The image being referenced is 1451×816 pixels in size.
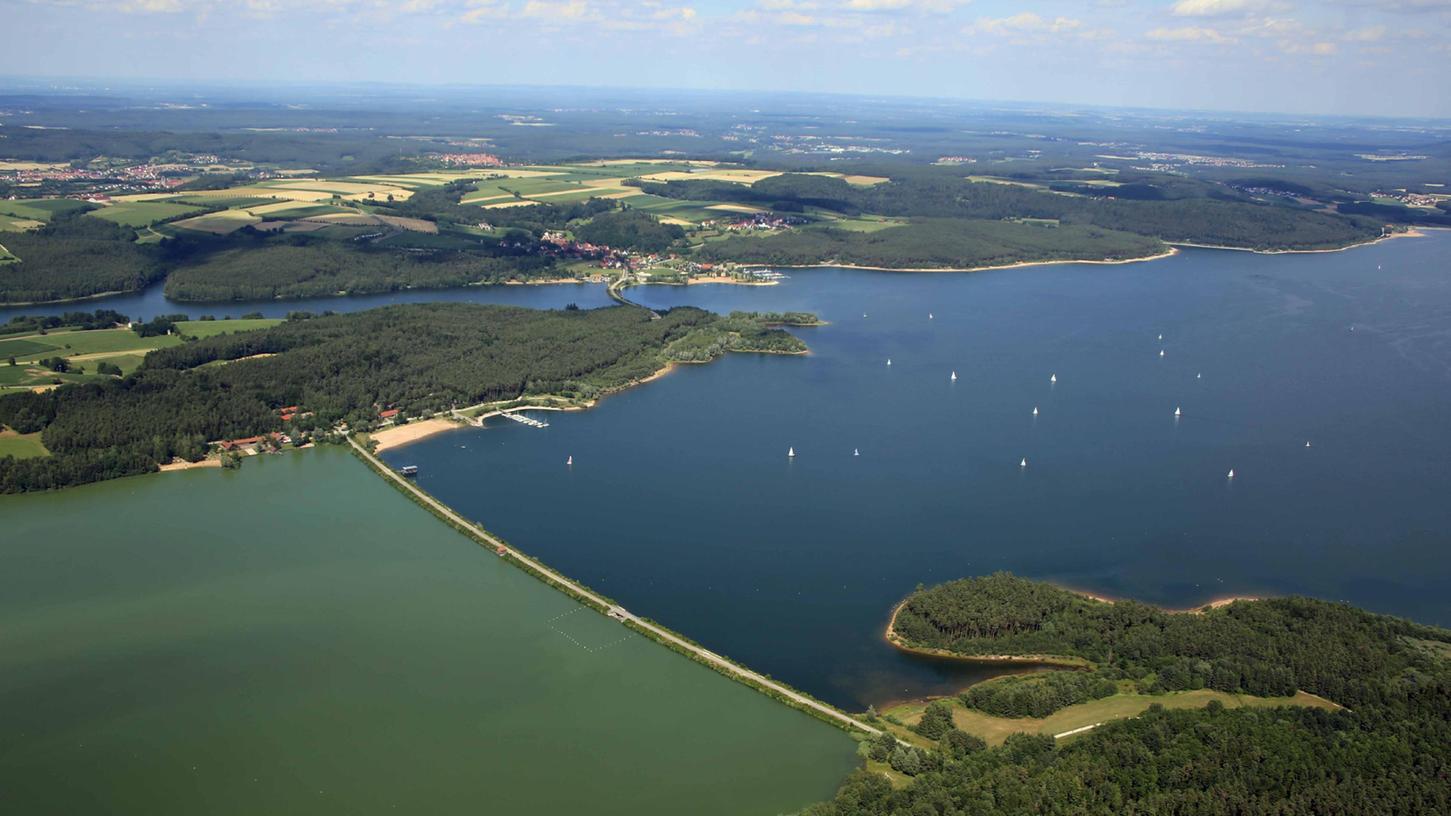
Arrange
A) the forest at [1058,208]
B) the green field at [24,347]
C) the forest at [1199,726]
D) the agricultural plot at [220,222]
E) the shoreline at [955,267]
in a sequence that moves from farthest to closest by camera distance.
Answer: the forest at [1058,208]
the shoreline at [955,267]
the agricultural plot at [220,222]
the green field at [24,347]
the forest at [1199,726]

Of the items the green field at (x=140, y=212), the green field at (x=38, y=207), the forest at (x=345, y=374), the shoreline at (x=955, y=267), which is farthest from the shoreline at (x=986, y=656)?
the green field at (x=38, y=207)

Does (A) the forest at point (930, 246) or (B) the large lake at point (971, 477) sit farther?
(A) the forest at point (930, 246)

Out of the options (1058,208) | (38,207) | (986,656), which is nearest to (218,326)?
(38,207)

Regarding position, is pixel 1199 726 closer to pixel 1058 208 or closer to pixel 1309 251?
pixel 1309 251

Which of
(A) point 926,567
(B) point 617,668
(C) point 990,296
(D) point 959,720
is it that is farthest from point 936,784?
(C) point 990,296

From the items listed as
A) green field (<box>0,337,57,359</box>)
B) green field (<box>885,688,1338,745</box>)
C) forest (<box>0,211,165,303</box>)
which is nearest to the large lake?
green field (<box>885,688,1338,745</box>)

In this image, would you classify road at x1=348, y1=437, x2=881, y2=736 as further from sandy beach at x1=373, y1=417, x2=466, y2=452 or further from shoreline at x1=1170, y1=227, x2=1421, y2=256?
shoreline at x1=1170, y1=227, x2=1421, y2=256

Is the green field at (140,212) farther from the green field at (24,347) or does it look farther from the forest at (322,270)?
the green field at (24,347)

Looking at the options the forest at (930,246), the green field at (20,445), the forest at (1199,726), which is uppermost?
the forest at (930,246)
